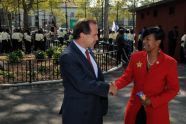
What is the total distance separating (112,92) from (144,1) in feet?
202

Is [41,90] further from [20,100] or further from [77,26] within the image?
[77,26]

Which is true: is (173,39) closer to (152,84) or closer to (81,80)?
(152,84)

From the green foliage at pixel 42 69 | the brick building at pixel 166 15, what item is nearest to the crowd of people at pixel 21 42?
the brick building at pixel 166 15

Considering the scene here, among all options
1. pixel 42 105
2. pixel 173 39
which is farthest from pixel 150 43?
pixel 173 39

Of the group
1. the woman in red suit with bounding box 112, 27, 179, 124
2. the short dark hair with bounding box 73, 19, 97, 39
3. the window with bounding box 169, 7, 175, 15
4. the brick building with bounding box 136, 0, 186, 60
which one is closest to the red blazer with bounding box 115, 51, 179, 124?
the woman in red suit with bounding box 112, 27, 179, 124

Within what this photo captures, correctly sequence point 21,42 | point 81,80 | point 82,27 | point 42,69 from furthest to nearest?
1. point 21,42
2. point 42,69
3. point 82,27
4. point 81,80

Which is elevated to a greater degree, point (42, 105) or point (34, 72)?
point (34, 72)

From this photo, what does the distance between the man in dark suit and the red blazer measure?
48 cm

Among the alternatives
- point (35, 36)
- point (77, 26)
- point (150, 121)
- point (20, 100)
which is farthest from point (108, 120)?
point (35, 36)

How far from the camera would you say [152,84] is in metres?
4.57

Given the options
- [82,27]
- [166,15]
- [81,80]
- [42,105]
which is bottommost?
[42,105]

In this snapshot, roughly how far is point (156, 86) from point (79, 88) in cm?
93

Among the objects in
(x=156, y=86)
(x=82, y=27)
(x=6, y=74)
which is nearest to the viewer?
(x=82, y=27)

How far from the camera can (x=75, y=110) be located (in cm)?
423
